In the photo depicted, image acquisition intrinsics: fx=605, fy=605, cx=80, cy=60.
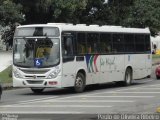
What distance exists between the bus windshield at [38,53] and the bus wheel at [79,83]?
1589 mm

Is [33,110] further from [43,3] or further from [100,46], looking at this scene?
[43,3]

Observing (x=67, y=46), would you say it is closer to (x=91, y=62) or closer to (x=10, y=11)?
(x=91, y=62)

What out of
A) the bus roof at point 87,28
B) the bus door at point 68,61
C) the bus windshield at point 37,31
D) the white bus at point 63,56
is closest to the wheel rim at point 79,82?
the white bus at point 63,56

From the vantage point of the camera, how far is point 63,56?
24.7 m

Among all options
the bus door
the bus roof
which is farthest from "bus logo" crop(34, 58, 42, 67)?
the bus roof

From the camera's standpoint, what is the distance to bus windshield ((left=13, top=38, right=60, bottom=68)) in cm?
2458

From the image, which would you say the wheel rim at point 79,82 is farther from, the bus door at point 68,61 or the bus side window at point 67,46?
the bus side window at point 67,46

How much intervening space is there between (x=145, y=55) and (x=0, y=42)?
66.8 ft

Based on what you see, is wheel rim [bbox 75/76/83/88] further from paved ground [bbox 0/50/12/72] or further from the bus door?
paved ground [bbox 0/50/12/72]

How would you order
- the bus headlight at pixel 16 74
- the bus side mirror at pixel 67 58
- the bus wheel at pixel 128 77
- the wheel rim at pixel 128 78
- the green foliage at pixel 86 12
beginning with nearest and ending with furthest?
the bus side mirror at pixel 67 58, the bus headlight at pixel 16 74, the bus wheel at pixel 128 77, the wheel rim at pixel 128 78, the green foliage at pixel 86 12

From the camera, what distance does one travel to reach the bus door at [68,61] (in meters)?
24.8

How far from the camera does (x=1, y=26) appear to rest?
39656 millimetres

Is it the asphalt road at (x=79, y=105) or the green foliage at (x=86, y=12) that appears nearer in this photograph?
the asphalt road at (x=79, y=105)

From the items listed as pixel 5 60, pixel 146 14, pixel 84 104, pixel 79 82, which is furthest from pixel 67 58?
pixel 146 14
